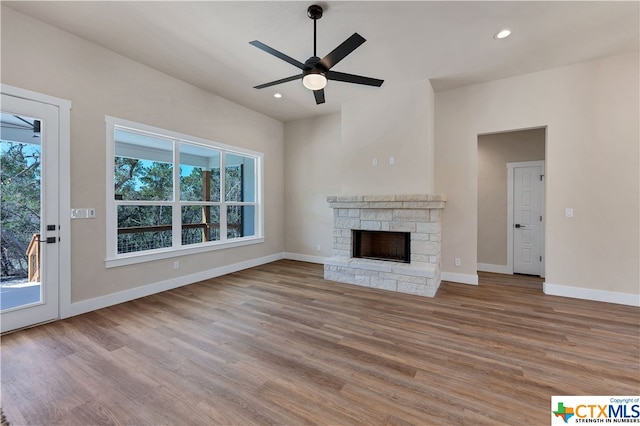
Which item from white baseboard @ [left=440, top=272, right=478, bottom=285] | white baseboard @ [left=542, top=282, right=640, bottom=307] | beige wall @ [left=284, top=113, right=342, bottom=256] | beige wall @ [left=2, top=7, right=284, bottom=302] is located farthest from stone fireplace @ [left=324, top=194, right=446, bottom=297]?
beige wall @ [left=2, top=7, right=284, bottom=302]

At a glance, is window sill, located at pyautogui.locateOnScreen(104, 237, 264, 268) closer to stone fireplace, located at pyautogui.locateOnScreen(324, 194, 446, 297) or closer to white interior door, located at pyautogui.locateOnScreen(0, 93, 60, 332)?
white interior door, located at pyautogui.locateOnScreen(0, 93, 60, 332)

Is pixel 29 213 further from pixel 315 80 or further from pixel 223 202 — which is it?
pixel 315 80

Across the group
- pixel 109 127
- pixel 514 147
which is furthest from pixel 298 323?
pixel 514 147

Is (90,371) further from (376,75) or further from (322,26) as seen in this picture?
(376,75)

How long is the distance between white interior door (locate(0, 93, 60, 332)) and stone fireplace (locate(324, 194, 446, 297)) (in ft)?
11.6

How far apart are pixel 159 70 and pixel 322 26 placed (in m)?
2.55

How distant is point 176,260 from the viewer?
4125 millimetres

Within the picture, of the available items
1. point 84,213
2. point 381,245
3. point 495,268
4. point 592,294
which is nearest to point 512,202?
point 495,268

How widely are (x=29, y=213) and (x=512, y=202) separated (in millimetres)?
7165

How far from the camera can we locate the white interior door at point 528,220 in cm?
483

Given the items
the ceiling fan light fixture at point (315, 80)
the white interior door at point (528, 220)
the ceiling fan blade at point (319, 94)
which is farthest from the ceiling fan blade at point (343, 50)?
the white interior door at point (528, 220)

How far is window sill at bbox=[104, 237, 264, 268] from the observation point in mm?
3430

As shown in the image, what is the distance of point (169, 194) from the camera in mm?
4133

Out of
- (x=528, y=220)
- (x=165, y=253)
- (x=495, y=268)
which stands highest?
(x=528, y=220)
